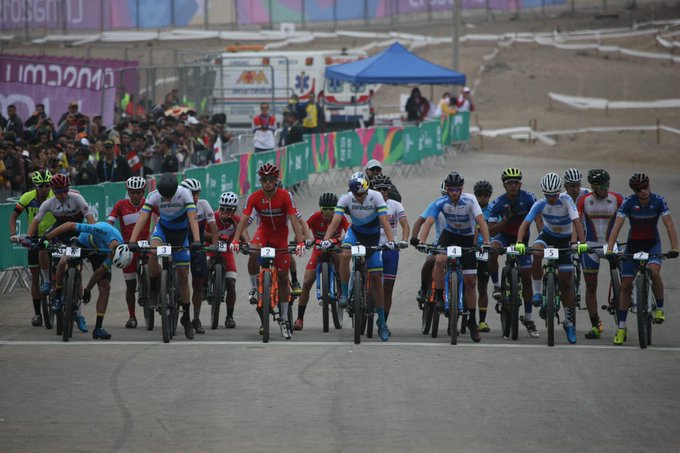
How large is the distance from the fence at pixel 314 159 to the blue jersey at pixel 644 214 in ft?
28.7

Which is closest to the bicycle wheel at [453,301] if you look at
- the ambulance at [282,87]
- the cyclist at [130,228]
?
the cyclist at [130,228]

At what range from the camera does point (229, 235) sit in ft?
52.8

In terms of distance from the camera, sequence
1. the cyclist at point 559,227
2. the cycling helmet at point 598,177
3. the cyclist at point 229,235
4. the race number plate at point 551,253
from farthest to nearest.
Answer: the cyclist at point 229,235 < the cycling helmet at point 598,177 < the cyclist at point 559,227 < the race number plate at point 551,253

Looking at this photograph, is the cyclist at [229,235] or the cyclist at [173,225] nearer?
the cyclist at [173,225]

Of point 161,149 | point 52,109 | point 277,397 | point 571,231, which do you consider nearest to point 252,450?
point 277,397

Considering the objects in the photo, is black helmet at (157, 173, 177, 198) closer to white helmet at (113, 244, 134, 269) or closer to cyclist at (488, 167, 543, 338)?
white helmet at (113, 244, 134, 269)

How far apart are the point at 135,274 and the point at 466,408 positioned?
6215mm

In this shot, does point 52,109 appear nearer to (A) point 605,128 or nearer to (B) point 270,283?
(B) point 270,283

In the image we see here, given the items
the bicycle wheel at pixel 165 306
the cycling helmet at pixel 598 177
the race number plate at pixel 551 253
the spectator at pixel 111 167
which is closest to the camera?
the bicycle wheel at pixel 165 306

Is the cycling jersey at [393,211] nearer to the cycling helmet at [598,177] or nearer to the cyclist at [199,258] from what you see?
the cyclist at [199,258]

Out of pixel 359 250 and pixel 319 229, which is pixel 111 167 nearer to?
pixel 319 229

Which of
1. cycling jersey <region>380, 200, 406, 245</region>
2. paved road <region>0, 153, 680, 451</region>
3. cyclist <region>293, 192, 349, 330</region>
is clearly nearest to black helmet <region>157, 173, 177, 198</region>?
paved road <region>0, 153, 680, 451</region>

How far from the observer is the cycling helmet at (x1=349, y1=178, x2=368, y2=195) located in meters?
14.4

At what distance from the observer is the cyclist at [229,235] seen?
15586 millimetres
